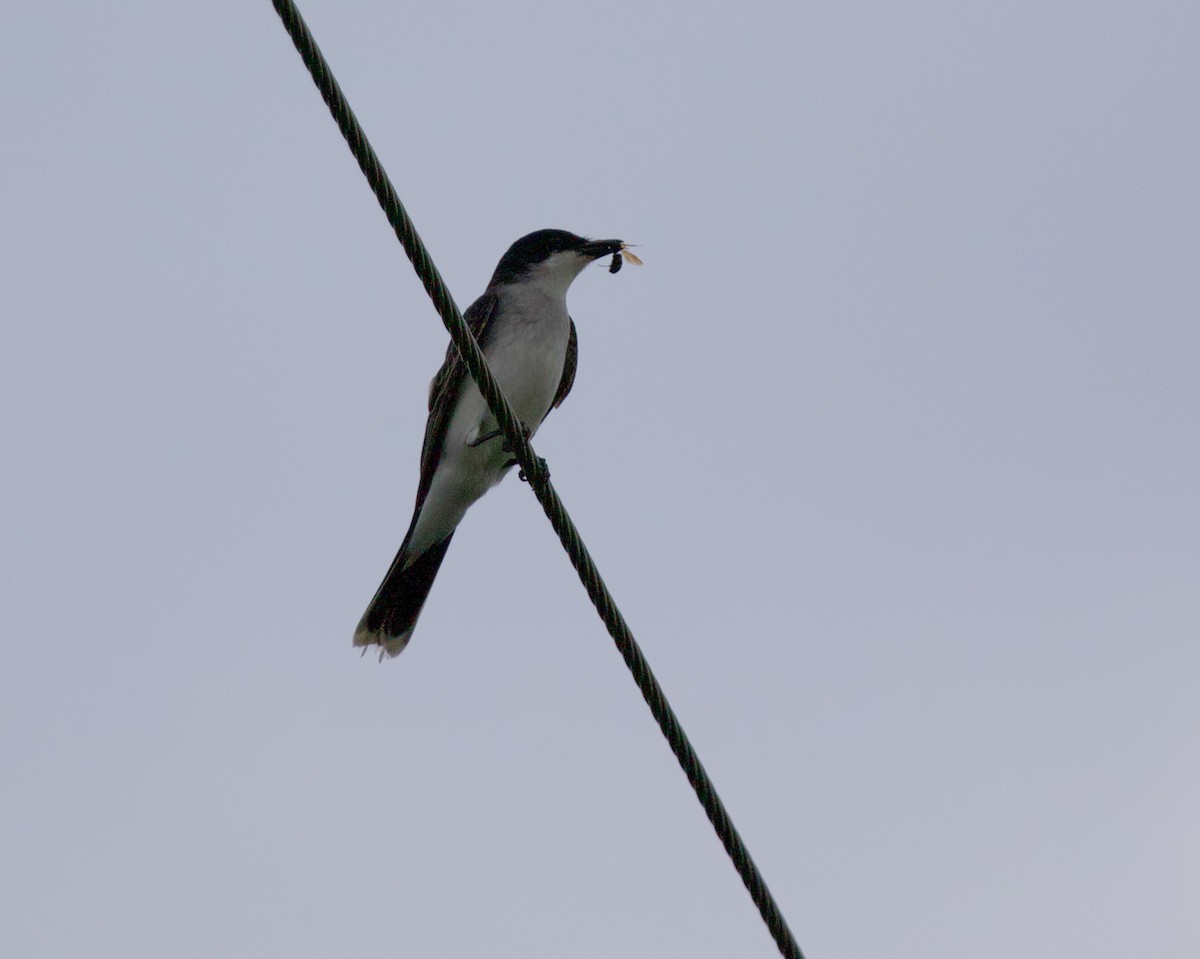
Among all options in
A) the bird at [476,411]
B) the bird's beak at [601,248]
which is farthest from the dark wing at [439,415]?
the bird's beak at [601,248]

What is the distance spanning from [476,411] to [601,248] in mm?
1147

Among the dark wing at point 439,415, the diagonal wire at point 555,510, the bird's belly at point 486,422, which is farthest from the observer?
the dark wing at point 439,415

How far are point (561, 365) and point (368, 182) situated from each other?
12.6ft

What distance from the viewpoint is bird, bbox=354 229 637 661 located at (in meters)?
7.29

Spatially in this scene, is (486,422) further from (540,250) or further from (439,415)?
(540,250)

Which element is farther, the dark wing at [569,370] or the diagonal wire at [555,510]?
the dark wing at [569,370]

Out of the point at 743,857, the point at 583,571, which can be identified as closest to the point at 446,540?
the point at 583,571

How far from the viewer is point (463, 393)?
24.2 ft

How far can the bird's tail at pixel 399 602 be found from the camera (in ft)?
24.7

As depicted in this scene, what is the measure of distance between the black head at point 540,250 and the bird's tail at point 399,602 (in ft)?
4.58

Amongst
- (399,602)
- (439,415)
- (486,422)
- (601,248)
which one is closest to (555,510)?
(486,422)

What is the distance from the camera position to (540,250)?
7.95m

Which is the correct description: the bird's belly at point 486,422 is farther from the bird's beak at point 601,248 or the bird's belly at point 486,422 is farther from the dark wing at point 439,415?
the bird's beak at point 601,248

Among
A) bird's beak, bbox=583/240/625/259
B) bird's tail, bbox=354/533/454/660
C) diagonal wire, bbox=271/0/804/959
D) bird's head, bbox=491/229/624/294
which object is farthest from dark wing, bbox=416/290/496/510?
diagonal wire, bbox=271/0/804/959
